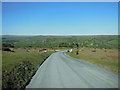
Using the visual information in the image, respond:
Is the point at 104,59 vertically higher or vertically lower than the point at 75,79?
lower

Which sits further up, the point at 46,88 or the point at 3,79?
the point at 3,79

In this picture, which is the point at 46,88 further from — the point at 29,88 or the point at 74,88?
the point at 74,88

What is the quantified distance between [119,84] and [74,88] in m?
3.25

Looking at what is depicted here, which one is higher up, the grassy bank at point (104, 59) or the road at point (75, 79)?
the road at point (75, 79)

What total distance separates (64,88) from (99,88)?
2.25 metres

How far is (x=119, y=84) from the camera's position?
11.3m

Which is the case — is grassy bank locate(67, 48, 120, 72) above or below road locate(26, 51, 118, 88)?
below

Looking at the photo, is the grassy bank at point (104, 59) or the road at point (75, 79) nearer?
the road at point (75, 79)

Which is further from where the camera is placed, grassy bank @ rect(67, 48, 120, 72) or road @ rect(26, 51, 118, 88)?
grassy bank @ rect(67, 48, 120, 72)

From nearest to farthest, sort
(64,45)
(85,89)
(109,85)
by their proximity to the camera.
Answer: (85,89) < (109,85) < (64,45)

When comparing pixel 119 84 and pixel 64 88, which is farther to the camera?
pixel 119 84

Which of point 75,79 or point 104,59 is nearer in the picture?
point 75,79

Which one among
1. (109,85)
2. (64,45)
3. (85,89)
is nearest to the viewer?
(85,89)

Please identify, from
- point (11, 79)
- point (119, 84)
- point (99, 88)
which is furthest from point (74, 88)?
point (11, 79)
